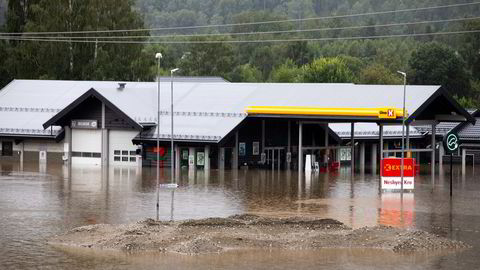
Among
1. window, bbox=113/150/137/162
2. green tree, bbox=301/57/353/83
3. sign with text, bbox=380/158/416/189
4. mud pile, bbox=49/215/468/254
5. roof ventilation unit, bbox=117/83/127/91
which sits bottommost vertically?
mud pile, bbox=49/215/468/254

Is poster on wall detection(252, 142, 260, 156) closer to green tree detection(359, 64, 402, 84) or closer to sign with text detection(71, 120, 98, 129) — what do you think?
sign with text detection(71, 120, 98, 129)

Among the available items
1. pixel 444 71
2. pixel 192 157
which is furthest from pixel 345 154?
pixel 444 71

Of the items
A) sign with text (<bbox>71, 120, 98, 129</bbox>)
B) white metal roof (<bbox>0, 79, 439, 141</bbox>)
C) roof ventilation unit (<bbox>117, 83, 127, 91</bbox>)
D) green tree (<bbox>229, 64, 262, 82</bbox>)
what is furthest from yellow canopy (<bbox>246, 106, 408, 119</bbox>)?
Result: green tree (<bbox>229, 64, 262, 82</bbox>)

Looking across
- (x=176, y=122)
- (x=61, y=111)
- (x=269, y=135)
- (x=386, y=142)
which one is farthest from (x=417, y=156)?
(x=61, y=111)

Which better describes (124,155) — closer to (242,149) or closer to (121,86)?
(121,86)

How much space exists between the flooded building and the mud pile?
29.7 m

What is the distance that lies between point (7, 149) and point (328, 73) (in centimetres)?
5721

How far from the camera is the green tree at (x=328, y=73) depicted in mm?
125188

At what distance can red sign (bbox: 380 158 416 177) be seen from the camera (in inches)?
2015

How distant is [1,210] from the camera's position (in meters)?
41.1

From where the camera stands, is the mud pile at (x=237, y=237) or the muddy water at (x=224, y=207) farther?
the mud pile at (x=237, y=237)

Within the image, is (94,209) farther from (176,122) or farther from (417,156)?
(417,156)

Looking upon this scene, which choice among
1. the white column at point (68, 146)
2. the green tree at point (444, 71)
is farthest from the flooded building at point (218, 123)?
the green tree at point (444, 71)

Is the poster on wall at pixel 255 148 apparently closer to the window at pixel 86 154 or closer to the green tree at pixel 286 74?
the window at pixel 86 154
